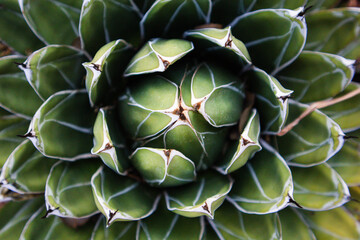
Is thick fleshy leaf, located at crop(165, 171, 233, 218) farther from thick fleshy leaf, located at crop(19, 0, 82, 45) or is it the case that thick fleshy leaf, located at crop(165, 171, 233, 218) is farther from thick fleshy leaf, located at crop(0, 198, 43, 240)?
thick fleshy leaf, located at crop(19, 0, 82, 45)

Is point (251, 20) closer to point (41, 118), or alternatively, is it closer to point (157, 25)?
point (157, 25)

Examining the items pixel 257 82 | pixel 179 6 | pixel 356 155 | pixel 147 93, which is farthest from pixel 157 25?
pixel 356 155

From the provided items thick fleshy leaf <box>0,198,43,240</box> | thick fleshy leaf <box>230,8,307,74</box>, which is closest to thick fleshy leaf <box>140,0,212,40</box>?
thick fleshy leaf <box>230,8,307,74</box>

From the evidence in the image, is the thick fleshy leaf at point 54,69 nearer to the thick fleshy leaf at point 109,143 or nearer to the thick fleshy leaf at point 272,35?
the thick fleshy leaf at point 109,143

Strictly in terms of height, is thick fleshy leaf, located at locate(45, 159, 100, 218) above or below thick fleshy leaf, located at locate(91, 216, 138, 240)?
above

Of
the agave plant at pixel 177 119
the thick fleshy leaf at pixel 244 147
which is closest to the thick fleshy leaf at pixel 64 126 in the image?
the agave plant at pixel 177 119

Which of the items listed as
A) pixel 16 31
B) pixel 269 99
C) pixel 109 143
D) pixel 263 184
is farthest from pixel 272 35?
pixel 16 31

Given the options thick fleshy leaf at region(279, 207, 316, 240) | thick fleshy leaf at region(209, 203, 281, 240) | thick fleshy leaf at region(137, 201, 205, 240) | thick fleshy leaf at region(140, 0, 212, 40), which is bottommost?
thick fleshy leaf at region(279, 207, 316, 240)
